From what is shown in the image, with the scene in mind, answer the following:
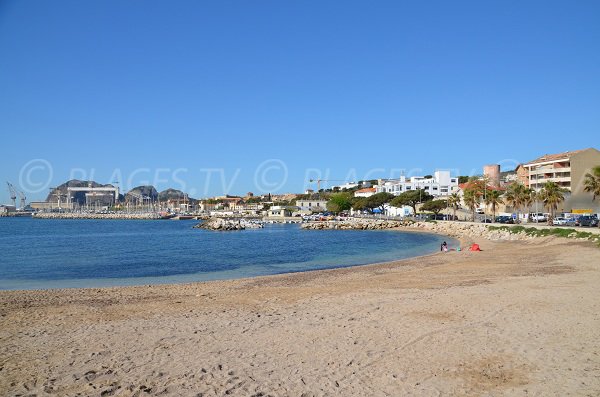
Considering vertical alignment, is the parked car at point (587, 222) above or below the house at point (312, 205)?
below

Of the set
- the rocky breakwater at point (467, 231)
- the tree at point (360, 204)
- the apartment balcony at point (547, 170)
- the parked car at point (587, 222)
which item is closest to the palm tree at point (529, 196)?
the rocky breakwater at point (467, 231)

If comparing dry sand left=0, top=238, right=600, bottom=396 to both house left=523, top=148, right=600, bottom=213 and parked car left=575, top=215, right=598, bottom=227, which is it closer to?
parked car left=575, top=215, right=598, bottom=227

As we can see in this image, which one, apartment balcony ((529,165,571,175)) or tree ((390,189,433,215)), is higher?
apartment balcony ((529,165,571,175))

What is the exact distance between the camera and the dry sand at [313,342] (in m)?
6.86

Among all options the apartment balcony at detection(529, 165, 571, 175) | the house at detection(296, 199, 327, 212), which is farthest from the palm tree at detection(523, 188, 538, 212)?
the house at detection(296, 199, 327, 212)

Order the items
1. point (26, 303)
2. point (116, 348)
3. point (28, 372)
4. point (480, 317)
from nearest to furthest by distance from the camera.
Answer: point (28, 372) < point (116, 348) < point (480, 317) < point (26, 303)

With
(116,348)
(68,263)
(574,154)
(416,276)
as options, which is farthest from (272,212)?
(116,348)

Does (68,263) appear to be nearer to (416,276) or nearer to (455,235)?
(416,276)

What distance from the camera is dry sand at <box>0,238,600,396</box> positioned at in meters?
6.86

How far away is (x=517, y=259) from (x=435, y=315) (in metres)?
16.5

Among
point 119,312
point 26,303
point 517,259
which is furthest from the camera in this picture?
point 517,259

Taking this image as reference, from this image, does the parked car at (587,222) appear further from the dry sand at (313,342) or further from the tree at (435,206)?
the tree at (435,206)

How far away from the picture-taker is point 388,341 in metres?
8.95

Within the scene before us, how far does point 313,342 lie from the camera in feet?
29.6
